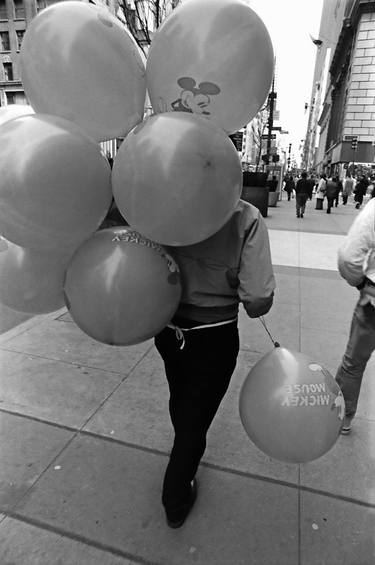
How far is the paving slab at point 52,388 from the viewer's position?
2.92 m

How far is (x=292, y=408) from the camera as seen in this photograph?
1.72 metres

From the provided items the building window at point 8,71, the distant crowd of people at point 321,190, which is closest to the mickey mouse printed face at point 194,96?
Answer: the distant crowd of people at point 321,190

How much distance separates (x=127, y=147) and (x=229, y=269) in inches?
25.6

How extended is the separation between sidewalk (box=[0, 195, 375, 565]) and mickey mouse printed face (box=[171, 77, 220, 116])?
1.98 meters

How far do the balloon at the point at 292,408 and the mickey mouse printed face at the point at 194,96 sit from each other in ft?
3.66

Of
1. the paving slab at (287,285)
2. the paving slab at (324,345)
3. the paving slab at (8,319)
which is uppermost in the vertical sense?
the paving slab at (8,319)

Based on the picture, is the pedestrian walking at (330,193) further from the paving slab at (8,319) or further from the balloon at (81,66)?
the balloon at (81,66)

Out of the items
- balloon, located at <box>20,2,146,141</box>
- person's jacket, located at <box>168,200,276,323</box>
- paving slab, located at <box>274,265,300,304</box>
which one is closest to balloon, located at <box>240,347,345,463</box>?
person's jacket, located at <box>168,200,276,323</box>

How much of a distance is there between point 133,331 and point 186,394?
484 mm

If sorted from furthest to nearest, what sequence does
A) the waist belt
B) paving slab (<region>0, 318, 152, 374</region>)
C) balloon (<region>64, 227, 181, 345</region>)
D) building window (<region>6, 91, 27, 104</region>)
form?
building window (<region>6, 91, 27, 104</region>) < paving slab (<region>0, 318, 152, 374</region>) < the waist belt < balloon (<region>64, 227, 181, 345</region>)

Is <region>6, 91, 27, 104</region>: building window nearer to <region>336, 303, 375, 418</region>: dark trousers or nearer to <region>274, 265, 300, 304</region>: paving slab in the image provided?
<region>274, 265, 300, 304</region>: paving slab

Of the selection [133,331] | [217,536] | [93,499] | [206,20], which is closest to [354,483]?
[217,536]

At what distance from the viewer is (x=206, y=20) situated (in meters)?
1.60

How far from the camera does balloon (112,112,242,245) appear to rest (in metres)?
1.36
